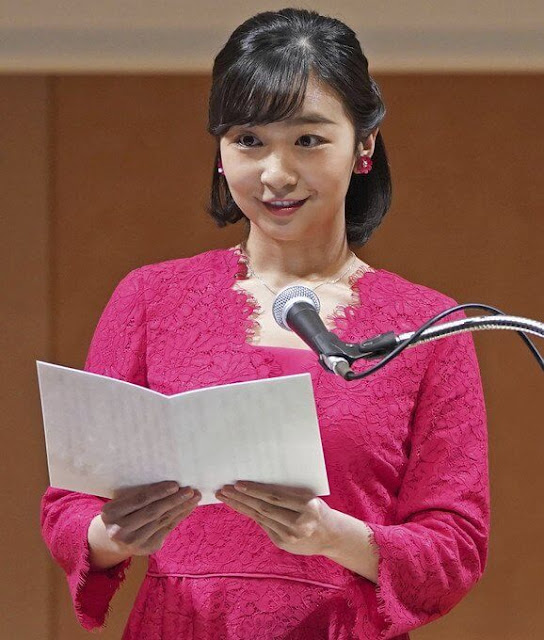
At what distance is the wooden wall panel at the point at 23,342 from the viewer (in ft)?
11.1

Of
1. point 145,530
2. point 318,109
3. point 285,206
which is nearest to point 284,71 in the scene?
point 318,109

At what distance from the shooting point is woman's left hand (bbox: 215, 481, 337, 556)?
5.05ft

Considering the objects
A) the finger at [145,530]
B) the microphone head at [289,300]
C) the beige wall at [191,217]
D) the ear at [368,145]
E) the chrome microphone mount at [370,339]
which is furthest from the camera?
the beige wall at [191,217]

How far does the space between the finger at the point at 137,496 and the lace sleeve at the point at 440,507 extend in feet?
0.99

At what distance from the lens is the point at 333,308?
190cm

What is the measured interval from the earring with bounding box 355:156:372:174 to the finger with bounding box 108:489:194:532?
2.06ft

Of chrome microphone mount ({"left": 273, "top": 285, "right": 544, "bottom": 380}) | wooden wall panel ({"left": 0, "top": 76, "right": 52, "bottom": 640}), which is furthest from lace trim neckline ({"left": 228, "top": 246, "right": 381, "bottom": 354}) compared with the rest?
wooden wall panel ({"left": 0, "top": 76, "right": 52, "bottom": 640})

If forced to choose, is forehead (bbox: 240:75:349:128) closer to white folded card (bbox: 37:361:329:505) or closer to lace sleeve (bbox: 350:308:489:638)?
lace sleeve (bbox: 350:308:489:638)

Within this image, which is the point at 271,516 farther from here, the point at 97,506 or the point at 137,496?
the point at 97,506

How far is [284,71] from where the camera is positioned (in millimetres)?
1771

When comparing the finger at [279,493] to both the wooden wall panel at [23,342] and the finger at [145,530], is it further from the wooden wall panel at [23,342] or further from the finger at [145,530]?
the wooden wall panel at [23,342]

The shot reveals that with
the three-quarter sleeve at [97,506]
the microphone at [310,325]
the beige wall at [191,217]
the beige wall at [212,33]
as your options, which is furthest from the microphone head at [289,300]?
the beige wall at [191,217]

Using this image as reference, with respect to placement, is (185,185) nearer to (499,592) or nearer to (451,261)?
(451,261)

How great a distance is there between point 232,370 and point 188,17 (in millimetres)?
1602
